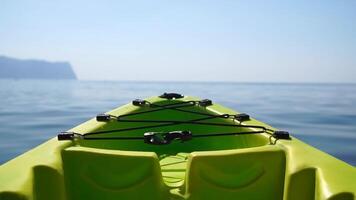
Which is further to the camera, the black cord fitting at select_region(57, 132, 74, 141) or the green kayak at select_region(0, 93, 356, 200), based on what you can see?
the black cord fitting at select_region(57, 132, 74, 141)

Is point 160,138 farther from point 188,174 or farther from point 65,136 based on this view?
point 65,136

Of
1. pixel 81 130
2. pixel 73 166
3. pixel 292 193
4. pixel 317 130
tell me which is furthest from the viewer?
pixel 317 130

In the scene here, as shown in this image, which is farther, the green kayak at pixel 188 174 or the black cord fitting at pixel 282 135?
the black cord fitting at pixel 282 135

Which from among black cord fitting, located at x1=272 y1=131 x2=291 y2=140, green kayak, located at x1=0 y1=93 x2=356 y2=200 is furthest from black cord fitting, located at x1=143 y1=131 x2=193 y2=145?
black cord fitting, located at x1=272 y1=131 x2=291 y2=140

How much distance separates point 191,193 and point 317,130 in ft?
44.4

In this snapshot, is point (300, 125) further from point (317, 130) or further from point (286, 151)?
point (286, 151)

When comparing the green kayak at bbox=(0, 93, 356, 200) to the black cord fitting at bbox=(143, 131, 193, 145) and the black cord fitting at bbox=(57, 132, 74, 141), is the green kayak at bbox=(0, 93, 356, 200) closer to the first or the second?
the black cord fitting at bbox=(57, 132, 74, 141)

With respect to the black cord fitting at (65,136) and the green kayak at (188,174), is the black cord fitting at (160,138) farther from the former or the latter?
the black cord fitting at (65,136)

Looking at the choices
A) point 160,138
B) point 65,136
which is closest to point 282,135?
point 160,138

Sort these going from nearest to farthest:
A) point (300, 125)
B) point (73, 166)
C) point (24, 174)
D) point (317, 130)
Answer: point (24, 174) → point (73, 166) → point (317, 130) → point (300, 125)

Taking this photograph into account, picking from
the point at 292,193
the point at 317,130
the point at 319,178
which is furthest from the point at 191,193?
the point at 317,130

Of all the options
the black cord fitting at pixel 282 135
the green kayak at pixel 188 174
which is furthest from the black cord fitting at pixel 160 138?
the black cord fitting at pixel 282 135

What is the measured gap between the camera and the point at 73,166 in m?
3.61

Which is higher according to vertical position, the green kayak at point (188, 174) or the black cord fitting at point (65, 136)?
the black cord fitting at point (65, 136)
